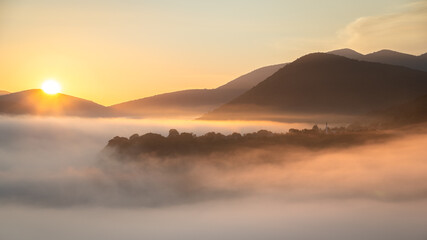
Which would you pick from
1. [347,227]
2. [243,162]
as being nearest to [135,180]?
[243,162]

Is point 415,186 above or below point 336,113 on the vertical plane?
below

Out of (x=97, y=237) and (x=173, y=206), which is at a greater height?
(x=173, y=206)

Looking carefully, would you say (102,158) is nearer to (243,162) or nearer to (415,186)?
(243,162)

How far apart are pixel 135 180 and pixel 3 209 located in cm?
6080

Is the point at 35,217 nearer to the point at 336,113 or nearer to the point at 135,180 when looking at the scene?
the point at 135,180

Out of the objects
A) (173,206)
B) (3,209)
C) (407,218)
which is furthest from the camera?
(3,209)

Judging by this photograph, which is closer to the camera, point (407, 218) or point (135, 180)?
point (407, 218)

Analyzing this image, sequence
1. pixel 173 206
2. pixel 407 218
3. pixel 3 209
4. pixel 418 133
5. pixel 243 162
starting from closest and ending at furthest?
1. pixel 407 218
2. pixel 418 133
3. pixel 243 162
4. pixel 173 206
5. pixel 3 209

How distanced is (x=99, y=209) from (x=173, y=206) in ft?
124

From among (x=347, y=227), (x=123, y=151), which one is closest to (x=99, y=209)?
(x=123, y=151)

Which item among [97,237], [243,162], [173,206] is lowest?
[97,237]

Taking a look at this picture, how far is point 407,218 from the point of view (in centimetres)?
11844

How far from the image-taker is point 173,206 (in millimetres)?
181000

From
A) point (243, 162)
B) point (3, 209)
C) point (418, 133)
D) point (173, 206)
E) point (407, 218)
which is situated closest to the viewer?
point (407, 218)
